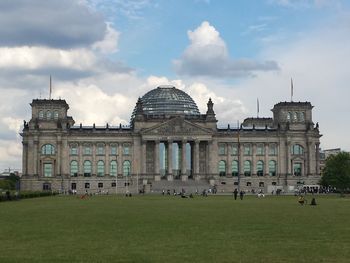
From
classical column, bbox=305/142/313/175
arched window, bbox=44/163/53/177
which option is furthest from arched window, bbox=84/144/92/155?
classical column, bbox=305/142/313/175

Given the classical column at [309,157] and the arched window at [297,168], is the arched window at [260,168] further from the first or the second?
the classical column at [309,157]

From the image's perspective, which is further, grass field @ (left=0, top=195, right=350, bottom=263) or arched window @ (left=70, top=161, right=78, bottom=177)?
arched window @ (left=70, top=161, right=78, bottom=177)

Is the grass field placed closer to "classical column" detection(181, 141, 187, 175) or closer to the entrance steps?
the entrance steps

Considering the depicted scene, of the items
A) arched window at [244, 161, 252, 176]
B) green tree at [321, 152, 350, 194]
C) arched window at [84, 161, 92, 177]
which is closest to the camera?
green tree at [321, 152, 350, 194]

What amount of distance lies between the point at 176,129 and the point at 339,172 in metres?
53.5

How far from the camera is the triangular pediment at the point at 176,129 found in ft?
600

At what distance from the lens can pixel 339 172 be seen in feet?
479

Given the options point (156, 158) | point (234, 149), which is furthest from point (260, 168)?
point (156, 158)

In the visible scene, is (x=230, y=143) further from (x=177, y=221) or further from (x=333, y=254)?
(x=333, y=254)

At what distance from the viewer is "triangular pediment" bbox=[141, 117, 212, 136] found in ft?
600

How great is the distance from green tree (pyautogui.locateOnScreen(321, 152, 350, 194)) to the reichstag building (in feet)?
93.5

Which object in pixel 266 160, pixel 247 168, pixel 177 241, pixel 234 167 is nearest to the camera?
pixel 177 241

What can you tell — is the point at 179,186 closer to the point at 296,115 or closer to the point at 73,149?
the point at 73,149

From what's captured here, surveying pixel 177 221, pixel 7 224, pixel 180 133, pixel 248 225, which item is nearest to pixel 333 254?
pixel 248 225
